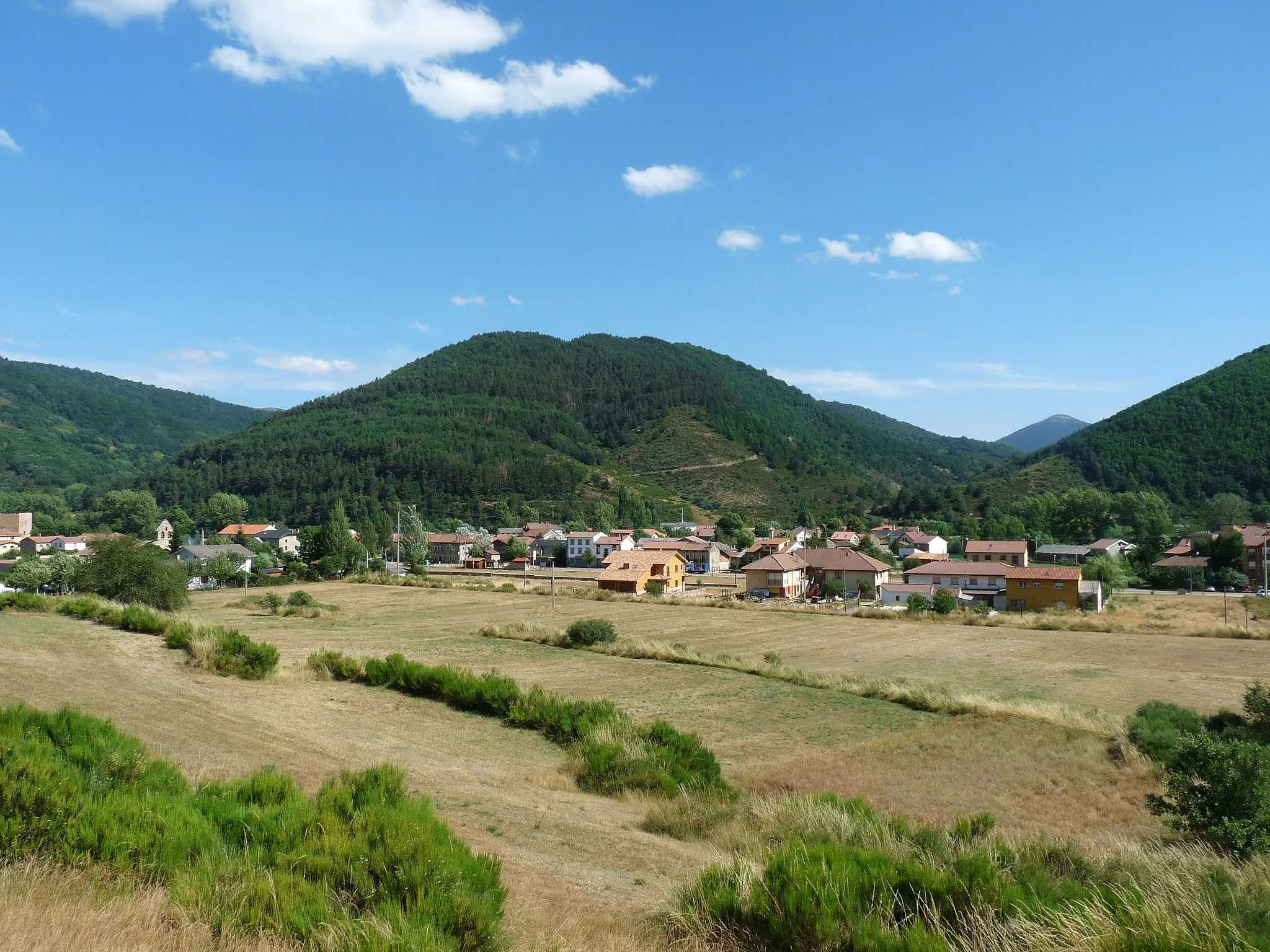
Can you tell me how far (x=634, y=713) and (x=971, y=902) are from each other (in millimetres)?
14354

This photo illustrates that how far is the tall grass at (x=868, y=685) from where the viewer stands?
736 inches

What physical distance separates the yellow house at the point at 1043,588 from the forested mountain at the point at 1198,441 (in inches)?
3235

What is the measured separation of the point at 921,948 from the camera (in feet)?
14.3

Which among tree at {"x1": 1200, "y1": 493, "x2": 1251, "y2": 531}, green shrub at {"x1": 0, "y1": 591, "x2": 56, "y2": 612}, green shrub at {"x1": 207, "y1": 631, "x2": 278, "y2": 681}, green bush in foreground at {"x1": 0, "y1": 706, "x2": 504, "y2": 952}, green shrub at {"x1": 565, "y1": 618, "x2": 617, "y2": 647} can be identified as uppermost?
tree at {"x1": 1200, "y1": 493, "x2": 1251, "y2": 531}

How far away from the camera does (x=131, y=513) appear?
123500 millimetres

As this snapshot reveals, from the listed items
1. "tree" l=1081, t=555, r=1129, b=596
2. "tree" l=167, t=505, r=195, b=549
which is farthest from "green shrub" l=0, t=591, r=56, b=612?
"tree" l=167, t=505, r=195, b=549

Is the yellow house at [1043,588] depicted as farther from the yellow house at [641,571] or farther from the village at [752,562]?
the yellow house at [641,571]

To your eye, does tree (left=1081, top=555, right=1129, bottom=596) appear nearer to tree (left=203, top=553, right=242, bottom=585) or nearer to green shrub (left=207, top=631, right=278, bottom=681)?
green shrub (left=207, top=631, right=278, bottom=681)

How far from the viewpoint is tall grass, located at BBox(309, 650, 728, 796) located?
11406 mm

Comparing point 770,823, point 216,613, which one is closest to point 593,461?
point 216,613

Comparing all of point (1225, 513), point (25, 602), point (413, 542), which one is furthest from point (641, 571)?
point (1225, 513)

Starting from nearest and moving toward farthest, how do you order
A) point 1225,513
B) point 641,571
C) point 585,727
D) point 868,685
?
point 585,727 < point 868,685 < point 641,571 < point 1225,513

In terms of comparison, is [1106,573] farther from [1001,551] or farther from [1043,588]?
[1001,551]

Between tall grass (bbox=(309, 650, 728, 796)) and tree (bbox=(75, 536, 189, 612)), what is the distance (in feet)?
62.3
